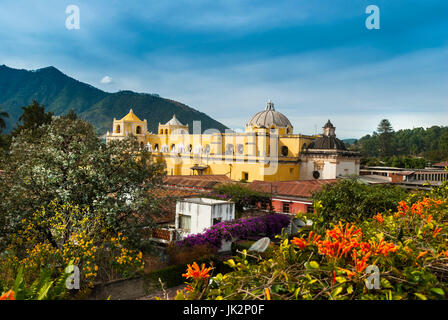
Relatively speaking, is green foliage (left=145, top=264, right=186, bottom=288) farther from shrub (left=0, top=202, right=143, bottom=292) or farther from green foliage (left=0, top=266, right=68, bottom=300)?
green foliage (left=0, top=266, right=68, bottom=300)

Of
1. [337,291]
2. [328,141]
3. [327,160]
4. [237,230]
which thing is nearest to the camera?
[337,291]

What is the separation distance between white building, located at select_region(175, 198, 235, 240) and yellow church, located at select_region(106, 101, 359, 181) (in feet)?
67.0

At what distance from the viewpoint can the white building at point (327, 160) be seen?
1373 inches

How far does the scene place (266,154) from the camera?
35656mm

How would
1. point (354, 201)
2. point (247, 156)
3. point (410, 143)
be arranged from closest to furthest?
point (354, 201) → point (247, 156) → point (410, 143)

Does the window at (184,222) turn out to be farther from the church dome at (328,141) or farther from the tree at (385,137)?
the tree at (385,137)

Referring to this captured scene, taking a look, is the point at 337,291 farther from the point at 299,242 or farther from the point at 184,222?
the point at 184,222

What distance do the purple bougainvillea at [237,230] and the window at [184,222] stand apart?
1.16m

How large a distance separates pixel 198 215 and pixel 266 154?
2262cm

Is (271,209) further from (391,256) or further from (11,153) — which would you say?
(391,256)

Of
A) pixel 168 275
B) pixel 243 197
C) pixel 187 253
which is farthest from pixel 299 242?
pixel 243 197

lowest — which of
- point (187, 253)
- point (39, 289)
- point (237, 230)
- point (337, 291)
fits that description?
point (187, 253)

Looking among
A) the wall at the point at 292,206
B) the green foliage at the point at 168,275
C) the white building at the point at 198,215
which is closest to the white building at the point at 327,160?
the wall at the point at 292,206
